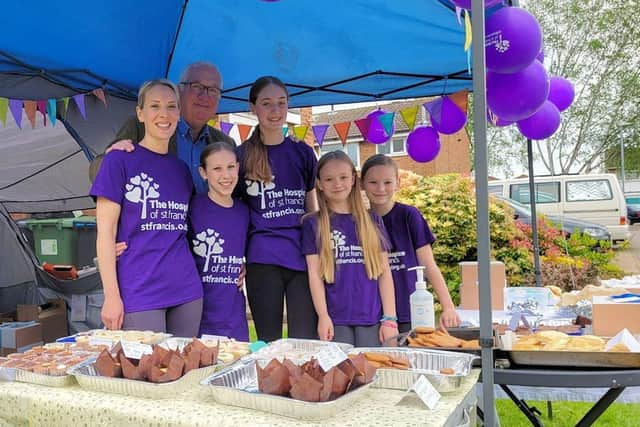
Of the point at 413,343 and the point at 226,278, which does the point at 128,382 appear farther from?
the point at 226,278

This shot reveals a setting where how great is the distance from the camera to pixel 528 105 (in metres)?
3.15

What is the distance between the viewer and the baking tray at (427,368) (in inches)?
56.0

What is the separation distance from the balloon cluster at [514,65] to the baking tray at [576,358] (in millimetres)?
1518

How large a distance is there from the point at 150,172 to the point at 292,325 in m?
1.09

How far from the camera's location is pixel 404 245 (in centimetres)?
286

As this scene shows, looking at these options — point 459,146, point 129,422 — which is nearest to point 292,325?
point 129,422

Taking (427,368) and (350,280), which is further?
(350,280)

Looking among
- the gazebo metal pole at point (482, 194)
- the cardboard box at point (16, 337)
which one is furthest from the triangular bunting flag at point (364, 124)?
the gazebo metal pole at point (482, 194)

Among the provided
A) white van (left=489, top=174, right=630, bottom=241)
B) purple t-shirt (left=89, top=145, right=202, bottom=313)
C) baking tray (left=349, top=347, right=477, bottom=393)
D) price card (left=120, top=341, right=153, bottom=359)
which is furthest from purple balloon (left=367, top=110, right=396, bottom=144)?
white van (left=489, top=174, right=630, bottom=241)

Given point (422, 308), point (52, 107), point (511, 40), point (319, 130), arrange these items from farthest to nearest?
point (319, 130)
point (52, 107)
point (511, 40)
point (422, 308)

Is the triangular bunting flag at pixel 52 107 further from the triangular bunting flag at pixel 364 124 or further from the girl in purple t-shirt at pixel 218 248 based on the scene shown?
the triangular bunting flag at pixel 364 124

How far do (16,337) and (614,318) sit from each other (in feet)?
14.0

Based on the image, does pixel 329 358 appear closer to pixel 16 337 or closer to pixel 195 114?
pixel 195 114

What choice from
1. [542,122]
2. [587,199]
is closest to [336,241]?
[542,122]
